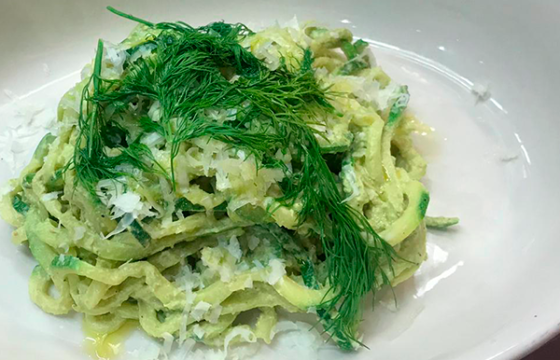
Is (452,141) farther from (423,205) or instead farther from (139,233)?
(139,233)

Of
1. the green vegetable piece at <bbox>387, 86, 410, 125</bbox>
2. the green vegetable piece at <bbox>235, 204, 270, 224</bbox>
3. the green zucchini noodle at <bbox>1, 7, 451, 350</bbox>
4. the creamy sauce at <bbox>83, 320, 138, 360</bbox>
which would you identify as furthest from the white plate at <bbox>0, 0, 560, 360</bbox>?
the green vegetable piece at <bbox>235, 204, 270, 224</bbox>

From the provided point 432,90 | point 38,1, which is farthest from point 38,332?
point 432,90

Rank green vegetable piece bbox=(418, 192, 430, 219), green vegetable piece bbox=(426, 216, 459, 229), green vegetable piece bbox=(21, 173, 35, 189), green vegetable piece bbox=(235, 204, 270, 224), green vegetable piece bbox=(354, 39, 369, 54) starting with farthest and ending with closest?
green vegetable piece bbox=(354, 39, 369, 54)
green vegetable piece bbox=(426, 216, 459, 229)
green vegetable piece bbox=(21, 173, 35, 189)
green vegetable piece bbox=(418, 192, 430, 219)
green vegetable piece bbox=(235, 204, 270, 224)

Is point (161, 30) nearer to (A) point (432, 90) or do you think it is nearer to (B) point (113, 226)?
(B) point (113, 226)

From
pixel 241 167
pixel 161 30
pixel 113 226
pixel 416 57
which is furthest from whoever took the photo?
pixel 416 57

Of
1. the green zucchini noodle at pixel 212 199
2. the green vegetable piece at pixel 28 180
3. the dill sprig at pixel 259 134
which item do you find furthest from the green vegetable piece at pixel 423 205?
the green vegetable piece at pixel 28 180

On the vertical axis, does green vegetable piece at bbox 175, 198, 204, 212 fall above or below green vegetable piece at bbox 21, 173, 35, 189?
above

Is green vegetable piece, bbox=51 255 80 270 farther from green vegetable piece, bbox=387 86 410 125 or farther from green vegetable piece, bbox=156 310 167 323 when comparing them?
green vegetable piece, bbox=387 86 410 125
